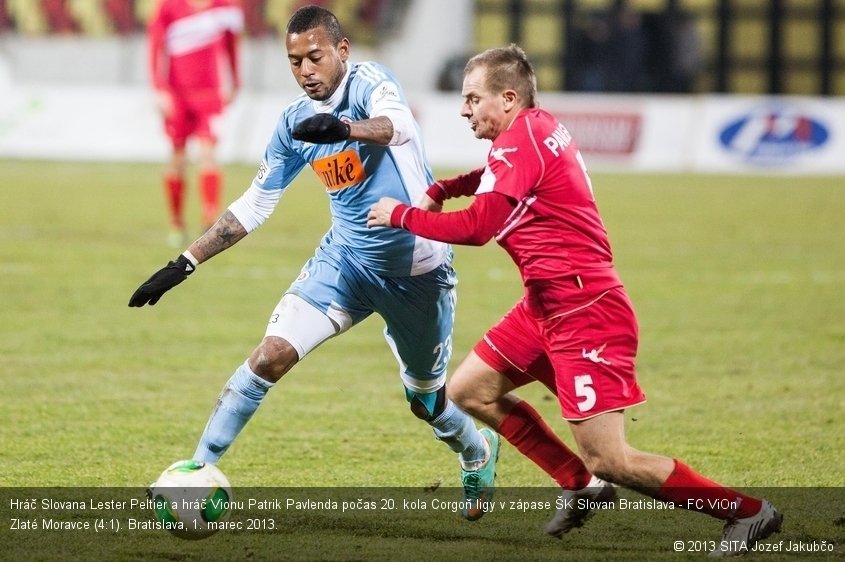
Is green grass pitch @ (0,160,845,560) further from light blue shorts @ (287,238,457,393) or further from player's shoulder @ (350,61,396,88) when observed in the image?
player's shoulder @ (350,61,396,88)

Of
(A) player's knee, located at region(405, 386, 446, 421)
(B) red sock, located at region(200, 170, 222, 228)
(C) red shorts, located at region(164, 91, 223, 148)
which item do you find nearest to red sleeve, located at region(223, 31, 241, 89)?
(C) red shorts, located at region(164, 91, 223, 148)

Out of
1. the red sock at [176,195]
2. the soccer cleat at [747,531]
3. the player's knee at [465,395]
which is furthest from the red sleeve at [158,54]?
the soccer cleat at [747,531]

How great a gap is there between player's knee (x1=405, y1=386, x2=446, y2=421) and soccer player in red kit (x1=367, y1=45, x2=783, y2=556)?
740 millimetres

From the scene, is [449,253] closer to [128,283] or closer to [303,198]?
[128,283]

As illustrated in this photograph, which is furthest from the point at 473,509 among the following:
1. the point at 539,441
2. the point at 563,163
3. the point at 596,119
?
the point at 596,119

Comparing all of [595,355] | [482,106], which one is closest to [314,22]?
[482,106]

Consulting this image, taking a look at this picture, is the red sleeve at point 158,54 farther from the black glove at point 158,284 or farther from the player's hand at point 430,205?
the player's hand at point 430,205

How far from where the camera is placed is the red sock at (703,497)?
507cm

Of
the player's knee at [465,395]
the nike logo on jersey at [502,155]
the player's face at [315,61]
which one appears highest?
the player's face at [315,61]

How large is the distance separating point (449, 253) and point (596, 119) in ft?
65.4

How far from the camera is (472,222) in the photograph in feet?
16.3

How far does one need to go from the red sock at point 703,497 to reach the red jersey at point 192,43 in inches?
422

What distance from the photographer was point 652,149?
25.6 m

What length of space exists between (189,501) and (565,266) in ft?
5.33
